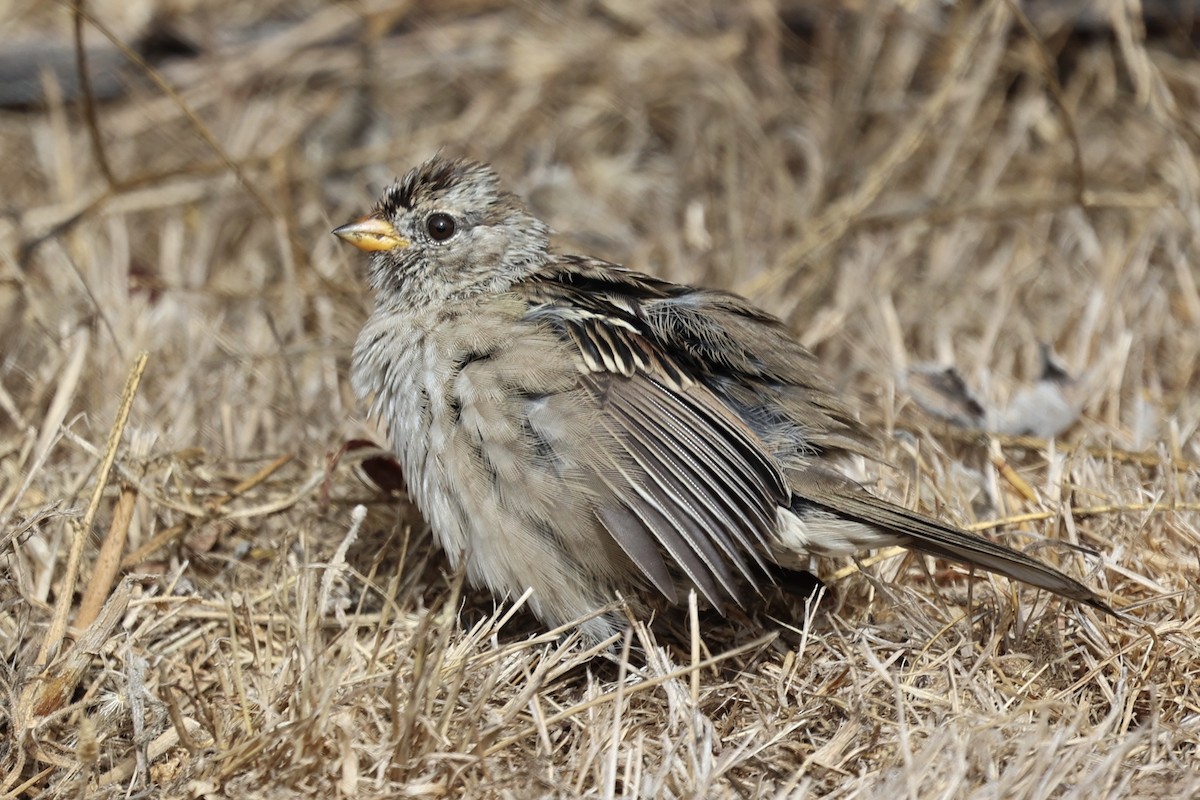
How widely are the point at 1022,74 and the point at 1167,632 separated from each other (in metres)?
3.60

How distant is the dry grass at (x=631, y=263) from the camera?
2674 mm

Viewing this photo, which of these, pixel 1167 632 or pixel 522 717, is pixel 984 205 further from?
pixel 522 717

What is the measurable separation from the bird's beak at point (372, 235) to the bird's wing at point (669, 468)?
71cm

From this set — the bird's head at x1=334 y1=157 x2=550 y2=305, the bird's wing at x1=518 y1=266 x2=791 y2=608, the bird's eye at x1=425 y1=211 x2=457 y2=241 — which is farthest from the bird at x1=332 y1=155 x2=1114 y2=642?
the bird's eye at x1=425 y1=211 x2=457 y2=241

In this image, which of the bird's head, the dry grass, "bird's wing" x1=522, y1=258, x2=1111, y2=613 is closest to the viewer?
the dry grass

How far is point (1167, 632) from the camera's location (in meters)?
2.89

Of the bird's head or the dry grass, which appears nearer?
the dry grass

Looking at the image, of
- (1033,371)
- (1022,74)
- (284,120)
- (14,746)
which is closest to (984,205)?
(1033,371)

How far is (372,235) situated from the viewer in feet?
11.6

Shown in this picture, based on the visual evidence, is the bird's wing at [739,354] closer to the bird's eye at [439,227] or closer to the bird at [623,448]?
the bird at [623,448]

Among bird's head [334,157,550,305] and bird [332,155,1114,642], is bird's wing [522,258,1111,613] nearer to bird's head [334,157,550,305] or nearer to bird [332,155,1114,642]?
bird [332,155,1114,642]

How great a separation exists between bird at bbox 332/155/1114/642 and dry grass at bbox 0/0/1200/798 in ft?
0.60

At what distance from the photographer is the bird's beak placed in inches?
139

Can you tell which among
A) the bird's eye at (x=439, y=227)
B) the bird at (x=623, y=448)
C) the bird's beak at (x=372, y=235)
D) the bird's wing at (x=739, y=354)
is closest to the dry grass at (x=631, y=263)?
the bird at (x=623, y=448)
